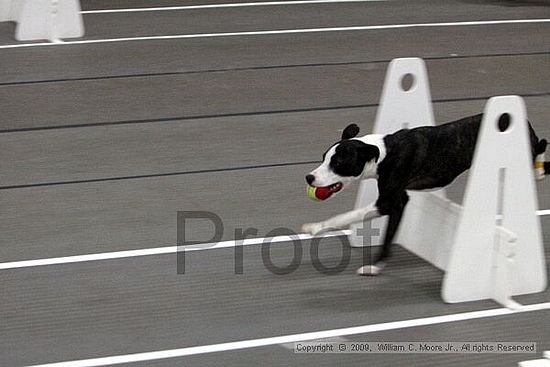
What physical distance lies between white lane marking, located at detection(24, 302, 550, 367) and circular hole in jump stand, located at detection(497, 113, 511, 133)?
2.13 feet

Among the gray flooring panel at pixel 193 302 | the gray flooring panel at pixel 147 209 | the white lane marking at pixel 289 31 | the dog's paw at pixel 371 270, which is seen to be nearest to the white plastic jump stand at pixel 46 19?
the white lane marking at pixel 289 31

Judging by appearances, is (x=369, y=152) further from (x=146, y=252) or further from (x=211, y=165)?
(x=211, y=165)

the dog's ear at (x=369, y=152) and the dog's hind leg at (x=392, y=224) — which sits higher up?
the dog's ear at (x=369, y=152)

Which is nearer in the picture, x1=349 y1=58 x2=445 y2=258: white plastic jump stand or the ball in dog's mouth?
the ball in dog's mouth

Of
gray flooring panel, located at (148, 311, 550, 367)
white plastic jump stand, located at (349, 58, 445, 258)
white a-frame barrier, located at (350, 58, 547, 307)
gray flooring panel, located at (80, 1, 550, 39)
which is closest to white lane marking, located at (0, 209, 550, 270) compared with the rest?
white plastic jump stand, located at (349, 58, 445, 258)

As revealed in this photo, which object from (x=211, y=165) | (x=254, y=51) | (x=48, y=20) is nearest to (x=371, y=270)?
(x=211, y=165)

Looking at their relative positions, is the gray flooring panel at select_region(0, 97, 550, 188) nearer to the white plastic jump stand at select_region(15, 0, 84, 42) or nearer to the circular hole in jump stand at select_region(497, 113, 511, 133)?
the circular hole in jump stand at select_region(497, 113, 511, 133)

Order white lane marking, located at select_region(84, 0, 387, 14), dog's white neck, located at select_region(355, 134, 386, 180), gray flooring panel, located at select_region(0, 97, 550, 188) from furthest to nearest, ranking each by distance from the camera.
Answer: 1. white lane marking, located at select_region(84, 0, 387, 14)
2. gray flooring panel, located at select_region(0, 97, 550, 188)
3. dog's white neck, located at select_region(355, 134, 386, 180)

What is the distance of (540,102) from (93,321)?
13.3 ft

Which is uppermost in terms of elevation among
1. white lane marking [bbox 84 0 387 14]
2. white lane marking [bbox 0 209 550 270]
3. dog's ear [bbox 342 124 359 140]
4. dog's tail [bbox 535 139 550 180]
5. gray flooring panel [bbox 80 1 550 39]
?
white lane marking [bbox 84 0 387 14]

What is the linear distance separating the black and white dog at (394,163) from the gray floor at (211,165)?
294mm

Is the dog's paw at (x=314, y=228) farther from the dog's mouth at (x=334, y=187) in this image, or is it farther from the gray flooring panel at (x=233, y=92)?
the gray flooring panel at (x=233, y=92)

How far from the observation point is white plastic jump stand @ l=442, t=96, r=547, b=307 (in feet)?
12.3

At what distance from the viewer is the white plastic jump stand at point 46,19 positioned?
781cm
